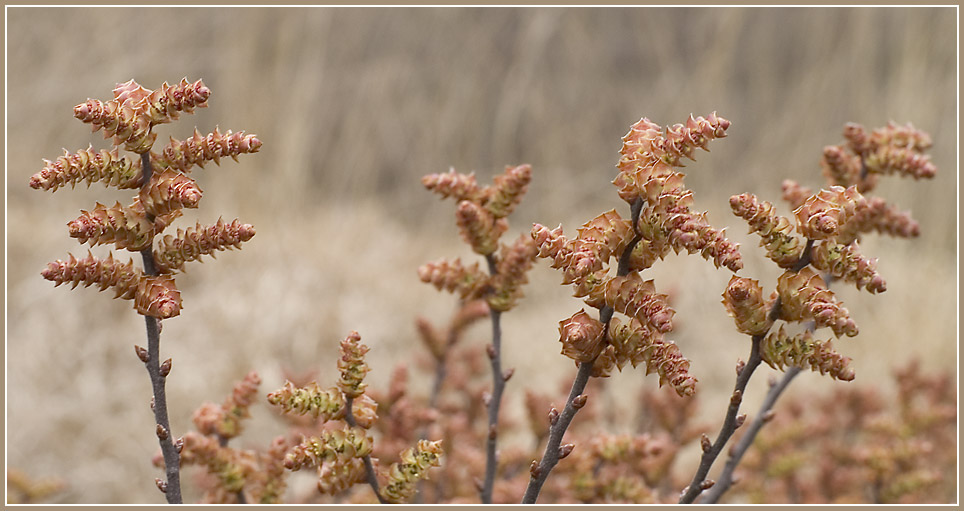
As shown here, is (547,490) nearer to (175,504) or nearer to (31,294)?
(175,504)

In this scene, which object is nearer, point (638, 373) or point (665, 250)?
point (665, 250)

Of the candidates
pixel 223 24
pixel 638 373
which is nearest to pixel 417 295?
pixel 638 373

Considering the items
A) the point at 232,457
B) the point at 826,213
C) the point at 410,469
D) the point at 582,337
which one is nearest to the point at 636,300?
the point at 582,337

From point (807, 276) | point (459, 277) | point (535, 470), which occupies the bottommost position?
point (535, 470)

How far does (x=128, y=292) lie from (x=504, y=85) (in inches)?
166

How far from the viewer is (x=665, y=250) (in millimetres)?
620

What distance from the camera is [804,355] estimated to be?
0.65m

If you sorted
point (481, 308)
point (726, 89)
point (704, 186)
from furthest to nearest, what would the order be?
point (726, 89) < point (704, 186) < point (481, 308)

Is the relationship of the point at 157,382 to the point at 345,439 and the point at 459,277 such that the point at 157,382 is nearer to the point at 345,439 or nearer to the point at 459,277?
the point at 345,439

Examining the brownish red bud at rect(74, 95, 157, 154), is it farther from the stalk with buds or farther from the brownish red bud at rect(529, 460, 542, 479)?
the brownish red bud at rect(529, 460, 542, 479)

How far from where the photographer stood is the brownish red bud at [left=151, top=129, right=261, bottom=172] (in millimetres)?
643

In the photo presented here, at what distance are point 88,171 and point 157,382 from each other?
16 centimetres

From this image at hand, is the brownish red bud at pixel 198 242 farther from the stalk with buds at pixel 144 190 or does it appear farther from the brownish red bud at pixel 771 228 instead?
the brownish red bud at pixel 771 228

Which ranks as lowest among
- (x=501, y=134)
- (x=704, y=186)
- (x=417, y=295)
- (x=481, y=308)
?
(x=481, y=308)
